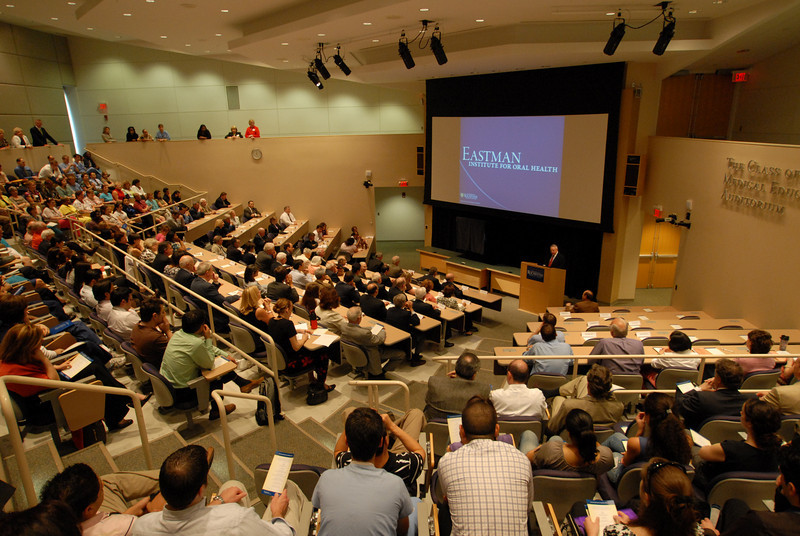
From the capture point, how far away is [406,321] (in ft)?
22.9

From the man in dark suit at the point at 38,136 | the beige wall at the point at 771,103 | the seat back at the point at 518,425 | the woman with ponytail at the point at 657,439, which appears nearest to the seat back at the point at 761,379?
the woman with ponytail at the point at 657,439

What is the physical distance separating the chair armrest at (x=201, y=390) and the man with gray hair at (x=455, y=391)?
2.07 meters

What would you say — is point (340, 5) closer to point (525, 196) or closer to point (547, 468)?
point (525, 196)

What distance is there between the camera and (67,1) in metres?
8.42

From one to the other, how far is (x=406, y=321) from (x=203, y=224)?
29.2 feet

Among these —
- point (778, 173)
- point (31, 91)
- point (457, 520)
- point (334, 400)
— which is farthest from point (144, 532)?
point (31, 91)

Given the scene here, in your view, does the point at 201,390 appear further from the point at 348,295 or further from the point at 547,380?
the point at 348,295

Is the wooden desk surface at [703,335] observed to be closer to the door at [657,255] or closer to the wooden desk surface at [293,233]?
the door at [657,255]

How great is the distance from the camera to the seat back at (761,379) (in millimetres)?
4906

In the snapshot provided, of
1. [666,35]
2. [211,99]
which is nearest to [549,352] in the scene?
[666,35]

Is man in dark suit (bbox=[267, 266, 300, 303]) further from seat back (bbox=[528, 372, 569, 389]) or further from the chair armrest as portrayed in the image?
seat back (bbox=[528, 372, 569, 389])

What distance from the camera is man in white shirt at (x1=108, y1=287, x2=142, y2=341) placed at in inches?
201

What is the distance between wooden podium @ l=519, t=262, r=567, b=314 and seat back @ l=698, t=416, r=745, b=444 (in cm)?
689

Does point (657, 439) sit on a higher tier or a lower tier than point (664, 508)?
lower
